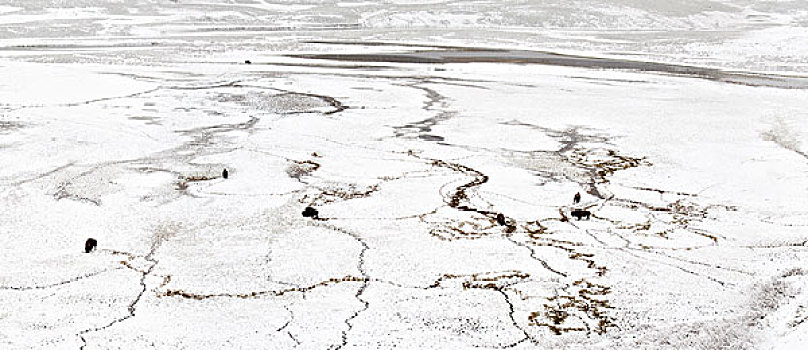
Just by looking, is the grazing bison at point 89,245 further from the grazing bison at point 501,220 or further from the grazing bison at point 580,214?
the grazing bison at point 580,214

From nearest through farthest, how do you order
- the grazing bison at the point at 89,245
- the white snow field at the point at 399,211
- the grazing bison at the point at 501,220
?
the white snow field at the point at 399,211 → the grazing bison at the point at 89,245 → the grazing bison at the point at 501,220

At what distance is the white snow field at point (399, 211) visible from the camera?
14.9 ft

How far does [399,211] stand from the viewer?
267 inches

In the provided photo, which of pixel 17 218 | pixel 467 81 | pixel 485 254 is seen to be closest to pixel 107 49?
pixel 467 81

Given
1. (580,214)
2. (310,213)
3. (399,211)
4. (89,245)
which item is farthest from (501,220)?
(89,245)

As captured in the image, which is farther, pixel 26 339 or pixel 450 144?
pixel 450 144

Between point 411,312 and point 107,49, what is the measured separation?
841 inches

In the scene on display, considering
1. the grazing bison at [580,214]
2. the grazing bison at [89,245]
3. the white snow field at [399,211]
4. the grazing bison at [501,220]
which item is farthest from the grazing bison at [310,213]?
the grazing bison at [580,214]

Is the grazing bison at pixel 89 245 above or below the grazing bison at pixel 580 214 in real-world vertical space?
below

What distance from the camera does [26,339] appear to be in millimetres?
4250

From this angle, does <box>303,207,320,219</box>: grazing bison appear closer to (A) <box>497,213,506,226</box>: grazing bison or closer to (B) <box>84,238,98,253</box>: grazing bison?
(A) <box>497,213,506,226</box>: grazing bison

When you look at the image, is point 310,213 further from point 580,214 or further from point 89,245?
point 580,214

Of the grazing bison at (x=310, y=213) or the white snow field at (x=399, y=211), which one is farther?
the grazing bison at (x=310, y=213)

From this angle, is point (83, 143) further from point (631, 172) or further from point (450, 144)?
point (631, 172)
